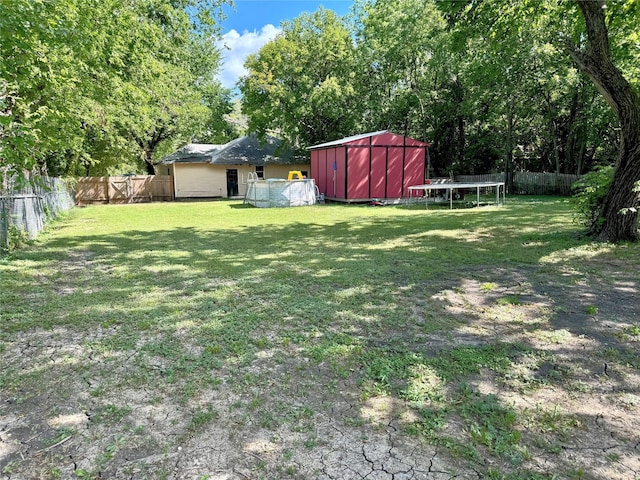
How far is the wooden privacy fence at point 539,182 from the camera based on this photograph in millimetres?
19750

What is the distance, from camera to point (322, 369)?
9.42 ft

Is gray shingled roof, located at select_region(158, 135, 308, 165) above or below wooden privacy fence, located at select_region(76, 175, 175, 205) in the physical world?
above

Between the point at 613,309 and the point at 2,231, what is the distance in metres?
8.64

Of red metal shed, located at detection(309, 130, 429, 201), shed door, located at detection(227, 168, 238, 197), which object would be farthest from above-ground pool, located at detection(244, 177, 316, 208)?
shed door, located at detection(227, 168, 238, 197)

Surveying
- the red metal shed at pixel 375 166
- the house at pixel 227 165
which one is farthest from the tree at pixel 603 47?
the house at pixel 227 165

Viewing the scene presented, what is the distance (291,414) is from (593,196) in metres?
7.34

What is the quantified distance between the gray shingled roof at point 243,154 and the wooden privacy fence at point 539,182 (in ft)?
37.0

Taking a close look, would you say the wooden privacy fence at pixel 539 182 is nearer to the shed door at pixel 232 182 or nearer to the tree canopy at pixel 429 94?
the tree canopy at pixel 429 94

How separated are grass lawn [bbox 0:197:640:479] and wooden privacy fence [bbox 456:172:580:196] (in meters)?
15.9

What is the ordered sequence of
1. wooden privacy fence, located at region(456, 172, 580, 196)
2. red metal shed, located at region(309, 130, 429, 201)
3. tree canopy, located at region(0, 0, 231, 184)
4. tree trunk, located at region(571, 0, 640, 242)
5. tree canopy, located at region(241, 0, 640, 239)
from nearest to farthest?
tree canopy, located at region(0, 0, 231, 184) → tree trunk, located at region(571, 0, 640, 242) → red metal shed, located at region(309, 130, 429, 201) → tree canopy, located at region(241, 0, 640, 239) → wooden privacy fence, located at region(456, 172, 580, 196)

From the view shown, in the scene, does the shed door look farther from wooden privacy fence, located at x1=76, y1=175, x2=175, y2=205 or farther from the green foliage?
the green foliage

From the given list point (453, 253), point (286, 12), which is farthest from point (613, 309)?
point (286, 12)

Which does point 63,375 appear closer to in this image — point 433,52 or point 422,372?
point 422,372

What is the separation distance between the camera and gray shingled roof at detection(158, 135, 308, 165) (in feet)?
79.0
